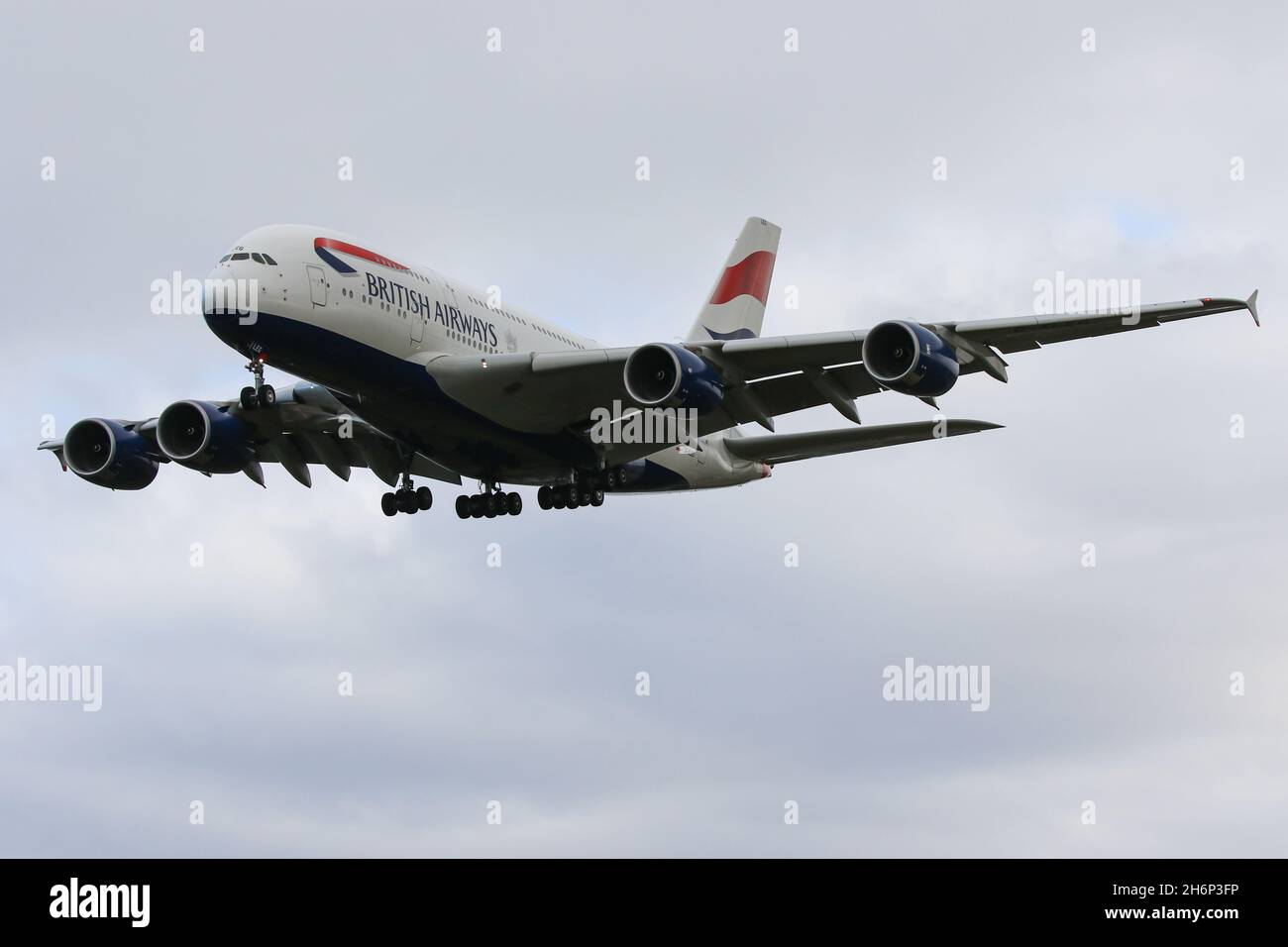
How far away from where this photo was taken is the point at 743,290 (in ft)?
156

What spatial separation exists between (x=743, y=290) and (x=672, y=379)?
1402 centimetres

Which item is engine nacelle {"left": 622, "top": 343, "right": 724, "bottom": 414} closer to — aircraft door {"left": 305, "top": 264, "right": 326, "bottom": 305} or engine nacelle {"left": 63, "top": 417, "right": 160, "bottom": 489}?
aircraft door {"left": 305, "top": 264, "right": 326, "bottom": 305}

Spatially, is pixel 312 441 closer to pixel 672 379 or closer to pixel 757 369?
pixel 672 379

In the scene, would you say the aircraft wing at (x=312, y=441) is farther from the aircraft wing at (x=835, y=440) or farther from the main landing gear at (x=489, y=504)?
the aircraft wing at (x=835, y=440)

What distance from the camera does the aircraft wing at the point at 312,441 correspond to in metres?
39.0

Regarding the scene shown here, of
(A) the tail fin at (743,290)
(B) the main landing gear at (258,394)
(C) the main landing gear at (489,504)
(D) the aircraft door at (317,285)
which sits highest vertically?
(A) the tail fin at (743,290)

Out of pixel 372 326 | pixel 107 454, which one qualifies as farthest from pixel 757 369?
A: pixel 107 454

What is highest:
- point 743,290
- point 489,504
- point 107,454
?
point 743,290

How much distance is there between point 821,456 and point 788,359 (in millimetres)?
8635

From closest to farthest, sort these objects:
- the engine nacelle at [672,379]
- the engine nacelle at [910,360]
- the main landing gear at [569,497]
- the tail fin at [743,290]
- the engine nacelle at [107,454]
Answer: the engine nacelle at [910,360], the engine nacelle at [672,379], the main landing gear at [569,497], the engine nacelle at [107,454], the tail fin at [743,290]

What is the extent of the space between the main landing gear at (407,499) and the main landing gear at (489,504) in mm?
839

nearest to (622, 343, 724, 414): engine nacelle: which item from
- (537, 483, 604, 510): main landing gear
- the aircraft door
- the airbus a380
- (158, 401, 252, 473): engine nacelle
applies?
the airbus a380

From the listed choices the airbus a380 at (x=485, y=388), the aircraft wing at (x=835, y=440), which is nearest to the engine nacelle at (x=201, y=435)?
the airbus a380 at (x=485, y=388)

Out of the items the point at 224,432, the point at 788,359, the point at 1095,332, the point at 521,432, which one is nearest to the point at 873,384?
the point at 788,359
